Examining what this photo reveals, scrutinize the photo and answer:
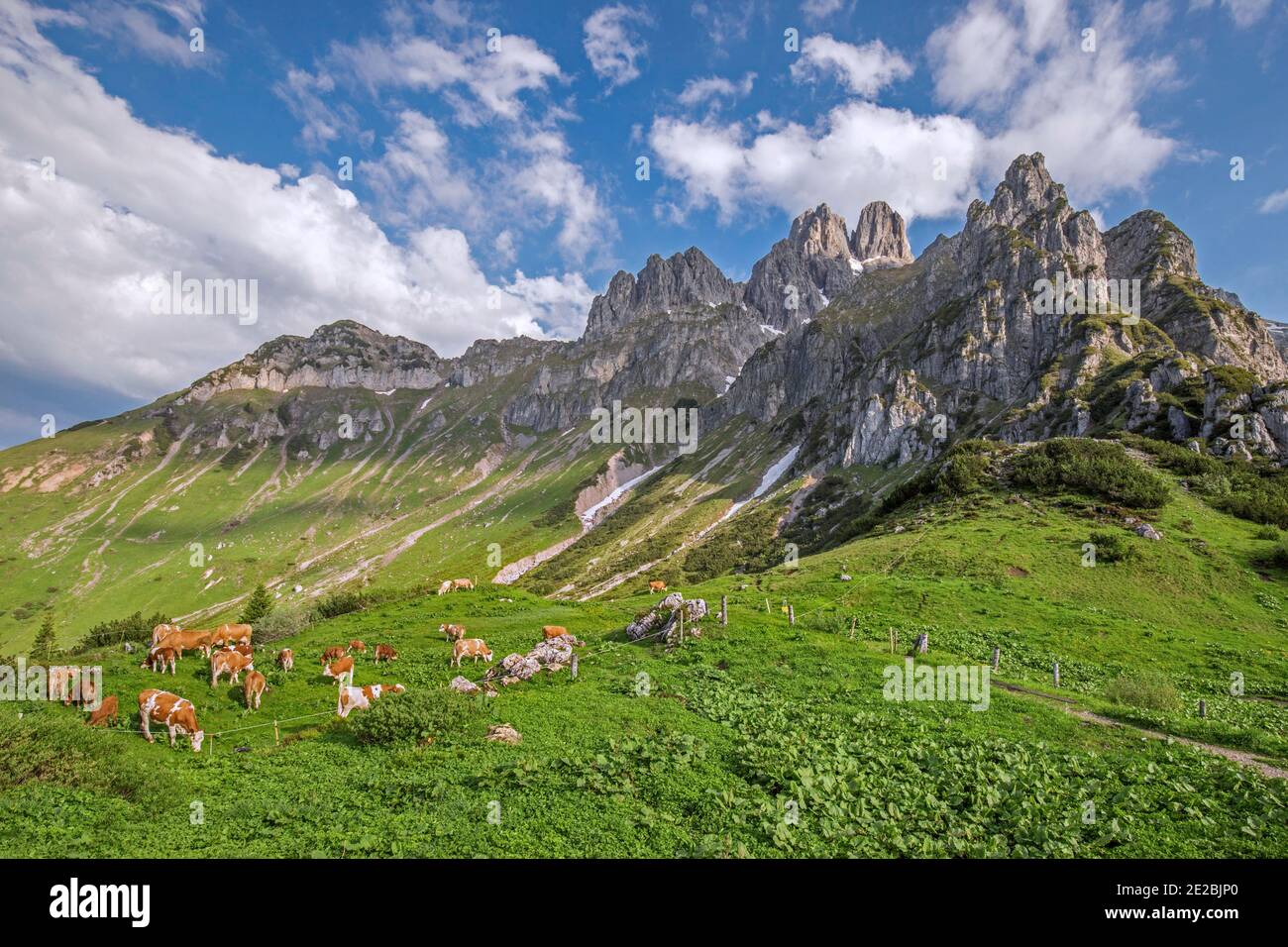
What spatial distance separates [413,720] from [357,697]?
5172mm

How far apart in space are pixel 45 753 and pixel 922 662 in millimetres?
32725

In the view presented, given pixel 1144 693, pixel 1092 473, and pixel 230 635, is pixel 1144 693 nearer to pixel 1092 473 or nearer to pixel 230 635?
pixel 230 635

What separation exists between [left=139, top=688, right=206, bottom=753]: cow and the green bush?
8015cm

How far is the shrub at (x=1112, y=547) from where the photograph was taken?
4978cm

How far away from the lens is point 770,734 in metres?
19.3

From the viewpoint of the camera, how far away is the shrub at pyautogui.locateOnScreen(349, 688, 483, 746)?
1884 cm

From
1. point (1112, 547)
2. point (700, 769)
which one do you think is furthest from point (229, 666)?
point (1112, 547)

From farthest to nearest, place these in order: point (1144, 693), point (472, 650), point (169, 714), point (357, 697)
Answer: point (472, 650) < point (1144, 693) < point (357, 697) < point (169, 714)

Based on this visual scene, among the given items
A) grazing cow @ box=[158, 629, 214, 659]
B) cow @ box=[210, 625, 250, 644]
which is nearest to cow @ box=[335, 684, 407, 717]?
grazing cow @ box=[158, 629, 214, 659]

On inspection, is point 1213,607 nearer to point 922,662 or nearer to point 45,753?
point 922,662

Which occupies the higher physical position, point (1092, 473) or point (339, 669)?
point (1092, 473)

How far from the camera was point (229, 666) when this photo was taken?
24391 millimetres

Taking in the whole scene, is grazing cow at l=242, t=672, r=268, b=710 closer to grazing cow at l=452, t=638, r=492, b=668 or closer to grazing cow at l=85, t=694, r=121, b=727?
grazing cow at l=85, t=694, r=121, b=727
